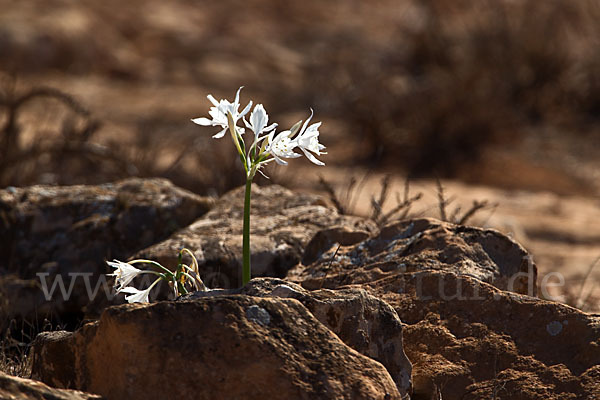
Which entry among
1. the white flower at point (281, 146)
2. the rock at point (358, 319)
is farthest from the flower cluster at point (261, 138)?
the rock at point (358, 319)

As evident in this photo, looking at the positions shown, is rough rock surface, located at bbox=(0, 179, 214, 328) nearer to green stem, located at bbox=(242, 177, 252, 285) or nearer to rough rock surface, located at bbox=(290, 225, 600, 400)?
rough rock surface, located at bbox=(290, 225, 600, 400)

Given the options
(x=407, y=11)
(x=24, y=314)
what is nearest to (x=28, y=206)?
(x=24, y=314)

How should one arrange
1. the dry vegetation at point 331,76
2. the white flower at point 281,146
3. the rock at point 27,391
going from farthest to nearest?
the dry vegetation at point 331,76, the white flower at point 281,146, the rock at point 27,391

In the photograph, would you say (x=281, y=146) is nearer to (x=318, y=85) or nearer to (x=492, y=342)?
(x=492, y=342)

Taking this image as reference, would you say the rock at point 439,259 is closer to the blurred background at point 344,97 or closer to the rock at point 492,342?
the rock at point 492,342

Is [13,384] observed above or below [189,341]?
below

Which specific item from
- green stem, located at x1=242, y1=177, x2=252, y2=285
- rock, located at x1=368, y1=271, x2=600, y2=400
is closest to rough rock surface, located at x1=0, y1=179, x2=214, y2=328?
green stem, located at x1=242, y1=177, x2=252, y2=285

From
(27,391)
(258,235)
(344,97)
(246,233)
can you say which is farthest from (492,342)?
(344,97)

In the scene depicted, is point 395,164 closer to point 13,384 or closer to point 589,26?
point 589,26
